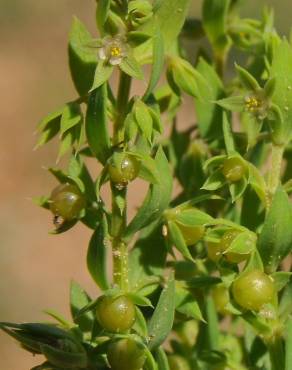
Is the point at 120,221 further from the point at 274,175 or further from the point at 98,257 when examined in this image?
the point at 274,175

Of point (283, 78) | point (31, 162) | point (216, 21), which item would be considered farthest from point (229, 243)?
point (31, 162)

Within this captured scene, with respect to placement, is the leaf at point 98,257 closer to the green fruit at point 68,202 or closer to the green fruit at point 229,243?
the green fruit at point 68,202

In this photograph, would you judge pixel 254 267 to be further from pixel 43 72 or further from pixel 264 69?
pixel 43 72

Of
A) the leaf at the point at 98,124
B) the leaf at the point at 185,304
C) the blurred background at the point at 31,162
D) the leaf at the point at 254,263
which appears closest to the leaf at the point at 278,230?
the leaf at the point at 254,263

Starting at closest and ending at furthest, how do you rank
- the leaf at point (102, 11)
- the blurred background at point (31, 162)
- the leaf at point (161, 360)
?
1. the leaf at point (102, 11)
2. the leaf at point (161, 360)
3. the blurred background at point (31, 162)

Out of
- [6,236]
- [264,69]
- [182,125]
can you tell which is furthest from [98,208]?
[182,125]

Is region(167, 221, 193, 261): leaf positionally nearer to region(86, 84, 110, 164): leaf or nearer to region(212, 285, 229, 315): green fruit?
region(86, 84, 110, 164): leaf

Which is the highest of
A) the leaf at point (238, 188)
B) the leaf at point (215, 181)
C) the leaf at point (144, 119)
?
the leaf at point (144, 119)
